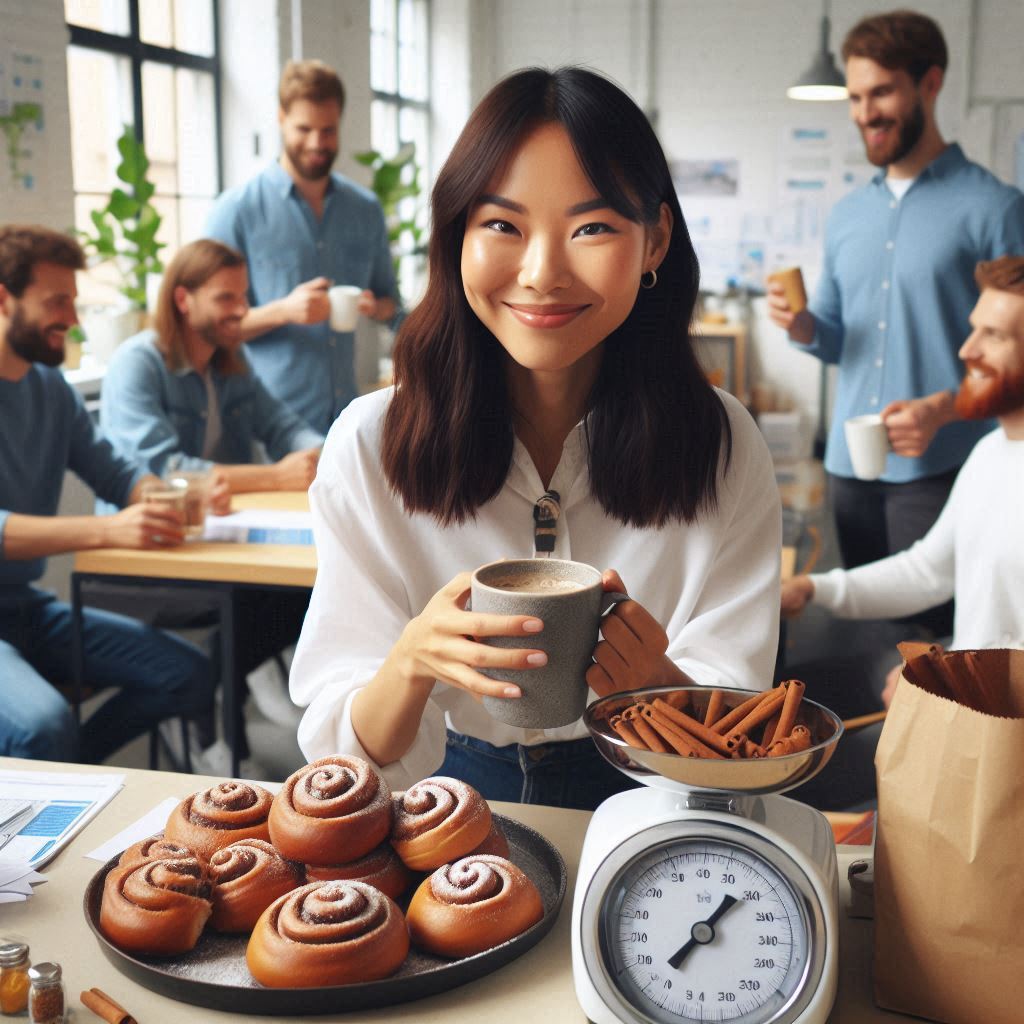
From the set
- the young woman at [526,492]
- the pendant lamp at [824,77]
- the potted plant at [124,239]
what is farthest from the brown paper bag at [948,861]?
the pendant lamp at [824,77]

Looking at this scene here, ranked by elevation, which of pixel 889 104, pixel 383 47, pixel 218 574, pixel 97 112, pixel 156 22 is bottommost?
pixel 218 574

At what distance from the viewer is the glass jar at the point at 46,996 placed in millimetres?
792

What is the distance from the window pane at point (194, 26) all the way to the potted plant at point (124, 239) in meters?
1.02

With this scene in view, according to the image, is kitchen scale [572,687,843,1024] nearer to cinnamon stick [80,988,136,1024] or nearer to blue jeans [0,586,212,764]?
cinnamon stick [80,988,136,1024]

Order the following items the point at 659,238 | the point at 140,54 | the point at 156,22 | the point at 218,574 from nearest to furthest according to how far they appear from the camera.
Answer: the point at 659,238 → the point at 218,574 → the point at 140,54 → the point at 156,22

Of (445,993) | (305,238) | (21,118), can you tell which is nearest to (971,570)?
(445,993)

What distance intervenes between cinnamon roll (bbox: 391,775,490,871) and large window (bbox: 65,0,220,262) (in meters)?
3.52

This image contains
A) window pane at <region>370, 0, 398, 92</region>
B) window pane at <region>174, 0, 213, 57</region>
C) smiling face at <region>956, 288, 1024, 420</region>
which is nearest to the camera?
smiling face at <region>956, 288, 1024, 420</region>

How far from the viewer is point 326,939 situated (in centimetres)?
80

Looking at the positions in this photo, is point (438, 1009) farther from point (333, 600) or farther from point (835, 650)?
point (835, 650)

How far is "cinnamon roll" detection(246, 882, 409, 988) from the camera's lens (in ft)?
2.61

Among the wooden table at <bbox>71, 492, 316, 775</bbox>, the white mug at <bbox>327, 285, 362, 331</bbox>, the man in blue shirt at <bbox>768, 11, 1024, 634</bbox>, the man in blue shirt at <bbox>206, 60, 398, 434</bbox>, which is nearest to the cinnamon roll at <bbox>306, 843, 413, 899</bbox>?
the wooden table at <bbox>71, 492, 316, 775</bbox>

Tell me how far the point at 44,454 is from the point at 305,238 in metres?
1.67

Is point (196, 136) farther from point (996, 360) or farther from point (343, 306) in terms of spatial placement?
point (996, 360)
